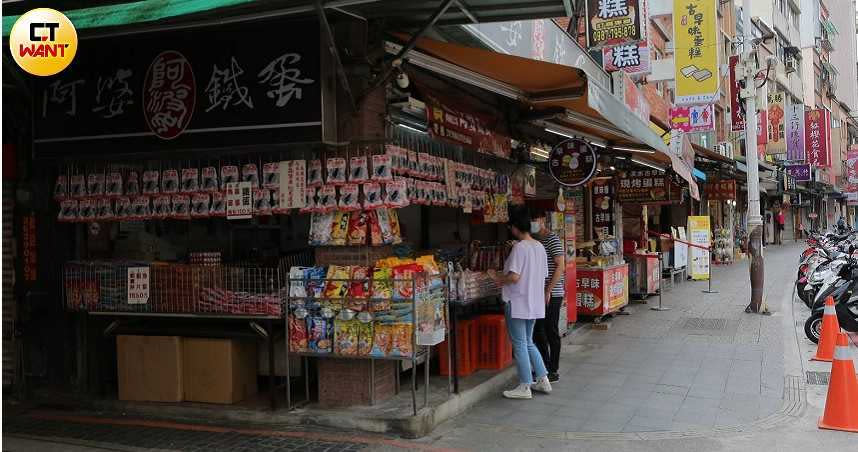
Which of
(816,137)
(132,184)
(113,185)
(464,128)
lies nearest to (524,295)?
(464,128)

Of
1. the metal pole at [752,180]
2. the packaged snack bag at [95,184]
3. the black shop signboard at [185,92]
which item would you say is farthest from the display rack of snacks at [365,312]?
the metal pole at [752,180]

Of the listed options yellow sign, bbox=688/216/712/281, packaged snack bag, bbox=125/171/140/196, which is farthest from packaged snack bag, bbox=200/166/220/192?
yellow sign, bbox=688/216/712/281

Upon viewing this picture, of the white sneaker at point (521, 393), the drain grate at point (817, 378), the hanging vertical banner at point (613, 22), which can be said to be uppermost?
the hanging vertical banner at point (613, 22)

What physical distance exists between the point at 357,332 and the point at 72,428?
2765mm

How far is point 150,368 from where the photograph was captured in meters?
6.37

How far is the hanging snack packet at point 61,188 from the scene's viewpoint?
658 centimetres

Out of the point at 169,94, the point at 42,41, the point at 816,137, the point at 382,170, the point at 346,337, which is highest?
the point at 816,137

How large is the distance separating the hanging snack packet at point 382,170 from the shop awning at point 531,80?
1.02 m

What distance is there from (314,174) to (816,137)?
3545 centimetres

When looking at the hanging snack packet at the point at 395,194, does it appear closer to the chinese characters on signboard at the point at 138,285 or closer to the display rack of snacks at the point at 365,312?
the display rack of snacks at the point at 365,312

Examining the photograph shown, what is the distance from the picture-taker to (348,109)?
5.69 meters

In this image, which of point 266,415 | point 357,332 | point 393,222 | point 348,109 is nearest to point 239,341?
point 266,415

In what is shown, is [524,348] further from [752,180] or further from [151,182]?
[752,180]

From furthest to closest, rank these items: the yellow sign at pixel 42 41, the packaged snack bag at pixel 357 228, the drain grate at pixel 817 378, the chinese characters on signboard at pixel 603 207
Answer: the chinese characters on signboard at pixel 603 207
the drain grate at pixel 817 378
the packaged snack bag at pixel 357 228
the yellow sign at pixel 42 41
